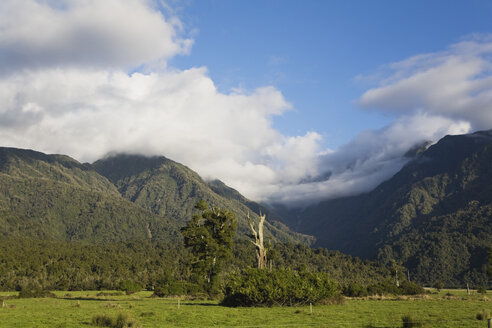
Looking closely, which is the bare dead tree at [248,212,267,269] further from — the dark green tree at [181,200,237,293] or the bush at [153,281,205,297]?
the bush at [153,281,205,297]

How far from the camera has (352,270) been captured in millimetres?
176750

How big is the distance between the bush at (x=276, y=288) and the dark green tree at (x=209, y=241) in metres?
15.5

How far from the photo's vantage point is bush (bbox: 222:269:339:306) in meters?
45.5

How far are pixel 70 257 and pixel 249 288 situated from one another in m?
154

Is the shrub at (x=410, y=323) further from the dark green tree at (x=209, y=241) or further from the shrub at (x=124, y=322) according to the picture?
the dark green tree at (x=209, y=241)

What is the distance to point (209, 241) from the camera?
6369cm

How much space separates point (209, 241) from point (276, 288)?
20.5 meters

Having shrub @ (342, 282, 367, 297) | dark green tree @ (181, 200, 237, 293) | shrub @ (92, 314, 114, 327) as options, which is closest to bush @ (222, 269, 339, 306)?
dark green tree @ (181, 200, 237, 293)

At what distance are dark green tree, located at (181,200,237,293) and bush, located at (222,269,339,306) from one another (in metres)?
15.5

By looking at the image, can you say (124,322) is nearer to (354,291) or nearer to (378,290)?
(354,291)

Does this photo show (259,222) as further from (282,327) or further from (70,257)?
(70,257)

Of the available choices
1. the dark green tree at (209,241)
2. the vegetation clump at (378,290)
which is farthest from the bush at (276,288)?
the vegetation clump at (378,290)

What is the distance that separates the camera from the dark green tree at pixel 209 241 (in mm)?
63969

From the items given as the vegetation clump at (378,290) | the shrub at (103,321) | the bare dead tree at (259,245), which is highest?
the bare dead tree at (259,245)
